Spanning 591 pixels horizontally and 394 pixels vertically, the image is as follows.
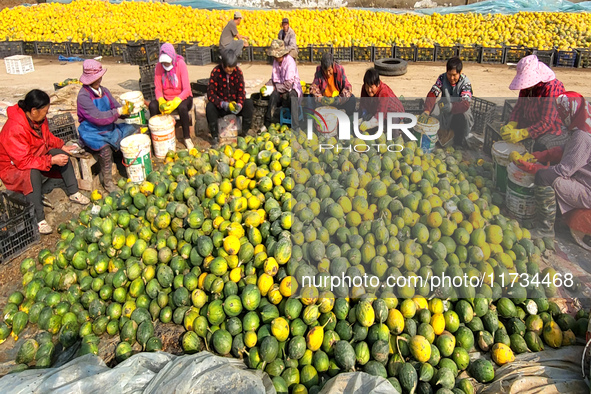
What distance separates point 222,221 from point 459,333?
86.3 inches

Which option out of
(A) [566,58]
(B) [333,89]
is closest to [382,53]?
(A) [566,58]

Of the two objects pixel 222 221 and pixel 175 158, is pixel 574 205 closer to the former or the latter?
pixel 222 221

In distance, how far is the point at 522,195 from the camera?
457cm

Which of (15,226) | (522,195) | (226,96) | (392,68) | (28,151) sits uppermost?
(392,68)

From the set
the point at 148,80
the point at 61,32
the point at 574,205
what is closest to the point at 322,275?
the point at 574,205

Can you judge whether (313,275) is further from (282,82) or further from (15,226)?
(282,82)

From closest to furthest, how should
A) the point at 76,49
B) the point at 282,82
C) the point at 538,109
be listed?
the point at 538,109 → the point at 282,82 → the point at 76,49

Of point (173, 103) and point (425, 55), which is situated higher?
point (425, 55)

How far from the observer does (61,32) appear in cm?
1377

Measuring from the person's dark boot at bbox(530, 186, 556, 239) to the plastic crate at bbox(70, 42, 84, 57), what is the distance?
13509 mm

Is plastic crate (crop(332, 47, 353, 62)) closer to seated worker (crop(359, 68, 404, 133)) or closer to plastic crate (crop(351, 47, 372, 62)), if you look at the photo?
plastic crate (crop(351, 47, 372, 62))

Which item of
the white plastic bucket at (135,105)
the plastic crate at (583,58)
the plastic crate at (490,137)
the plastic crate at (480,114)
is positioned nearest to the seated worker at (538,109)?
the plastic crate at (490,137)

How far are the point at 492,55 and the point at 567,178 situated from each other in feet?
30.1

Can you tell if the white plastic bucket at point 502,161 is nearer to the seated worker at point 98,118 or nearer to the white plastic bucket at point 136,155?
the white plastic bucket at point 136,155
